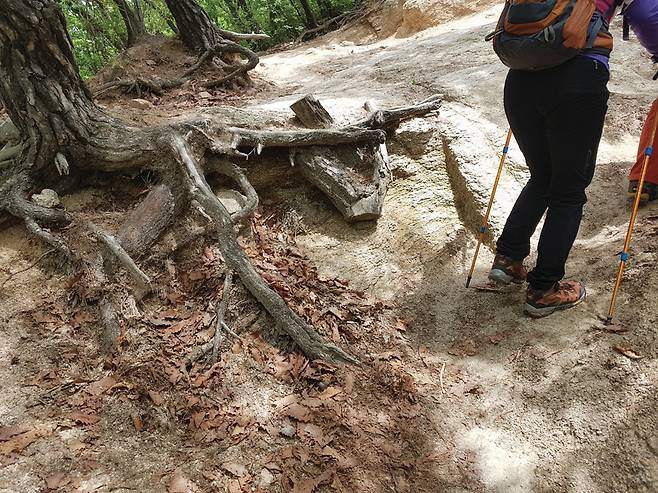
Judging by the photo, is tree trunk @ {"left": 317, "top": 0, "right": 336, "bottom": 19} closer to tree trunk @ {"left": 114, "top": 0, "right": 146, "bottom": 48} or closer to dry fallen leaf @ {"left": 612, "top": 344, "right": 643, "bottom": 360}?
tree trunk @ {"left": 114, "top": 0, "right": 146, "bottom": 48}

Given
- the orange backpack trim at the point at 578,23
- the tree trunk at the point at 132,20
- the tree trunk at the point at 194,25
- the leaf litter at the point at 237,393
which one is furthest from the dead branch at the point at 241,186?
the tree trunk at the point at 132,20

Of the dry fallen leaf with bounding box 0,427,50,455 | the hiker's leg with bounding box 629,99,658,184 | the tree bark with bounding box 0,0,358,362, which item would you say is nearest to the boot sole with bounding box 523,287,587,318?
the hiker's leg with bounding box 629,99,658,184

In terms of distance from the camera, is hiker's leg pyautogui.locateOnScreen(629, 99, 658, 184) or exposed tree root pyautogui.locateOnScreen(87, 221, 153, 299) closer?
exposed tree root pyautogui.locateOnScreen(87, 221, 153, 299)

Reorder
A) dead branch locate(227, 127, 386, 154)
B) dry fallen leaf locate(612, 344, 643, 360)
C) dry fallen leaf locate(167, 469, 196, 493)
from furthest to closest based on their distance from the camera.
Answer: dead branch locate(227, 127, 386, 154) → dry fallen leaf locate(612, 344, 643, 360) → dry fallen leaf locate(167, 469, 196, 493)

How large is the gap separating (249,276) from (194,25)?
6.84m

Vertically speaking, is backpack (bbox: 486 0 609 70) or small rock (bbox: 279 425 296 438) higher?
backpack (bbox: 486 0 609 70)

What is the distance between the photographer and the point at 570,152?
306cm

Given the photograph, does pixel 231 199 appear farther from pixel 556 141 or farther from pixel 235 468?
pixel 556 141

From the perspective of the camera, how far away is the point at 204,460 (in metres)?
2.73

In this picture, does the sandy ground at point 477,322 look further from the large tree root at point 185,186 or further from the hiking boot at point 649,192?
the large tree root at point 185,186

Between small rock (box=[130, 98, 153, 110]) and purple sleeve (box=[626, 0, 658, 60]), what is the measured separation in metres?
5.83

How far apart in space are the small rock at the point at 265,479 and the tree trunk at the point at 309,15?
1438 centimetres

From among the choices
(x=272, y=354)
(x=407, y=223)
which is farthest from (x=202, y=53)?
(x=272, y=354)

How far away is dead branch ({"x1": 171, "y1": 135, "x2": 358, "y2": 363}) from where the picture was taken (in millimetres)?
3529
